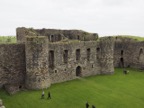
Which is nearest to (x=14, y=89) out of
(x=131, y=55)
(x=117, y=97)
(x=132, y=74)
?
(x=117, y=97)

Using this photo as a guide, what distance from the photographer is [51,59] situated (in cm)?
4031

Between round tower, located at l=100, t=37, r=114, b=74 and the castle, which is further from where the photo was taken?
round tower, located at l=100, t=37, r=114, b=74

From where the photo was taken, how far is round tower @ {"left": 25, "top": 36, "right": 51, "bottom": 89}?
3641 centimetres

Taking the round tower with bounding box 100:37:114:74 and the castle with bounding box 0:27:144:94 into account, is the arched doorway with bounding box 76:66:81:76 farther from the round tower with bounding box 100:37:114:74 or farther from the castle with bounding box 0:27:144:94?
the round tower with bounding box 100:37:114:74

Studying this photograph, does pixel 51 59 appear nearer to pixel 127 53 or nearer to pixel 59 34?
pixel 59 34

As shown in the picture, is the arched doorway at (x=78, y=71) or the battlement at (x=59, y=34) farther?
the battlement at (x=59, y=34)

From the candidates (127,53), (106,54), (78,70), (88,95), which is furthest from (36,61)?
(127,53)

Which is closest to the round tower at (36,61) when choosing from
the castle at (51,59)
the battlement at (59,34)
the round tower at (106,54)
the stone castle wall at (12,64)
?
the castle at (51,59)

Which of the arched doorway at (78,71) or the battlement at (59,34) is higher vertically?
the battlement at (59,34)

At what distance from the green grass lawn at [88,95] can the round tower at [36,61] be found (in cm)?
150

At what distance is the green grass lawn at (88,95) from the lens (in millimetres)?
32188

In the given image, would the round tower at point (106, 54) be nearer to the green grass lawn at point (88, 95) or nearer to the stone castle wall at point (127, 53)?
the green grass lawn at point (88, 95)

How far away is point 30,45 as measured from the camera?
3641 cm

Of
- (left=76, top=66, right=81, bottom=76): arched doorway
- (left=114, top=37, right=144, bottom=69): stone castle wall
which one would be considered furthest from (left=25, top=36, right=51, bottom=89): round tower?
(left=114, top=37, right=144, bottom=69): stone castle wall
